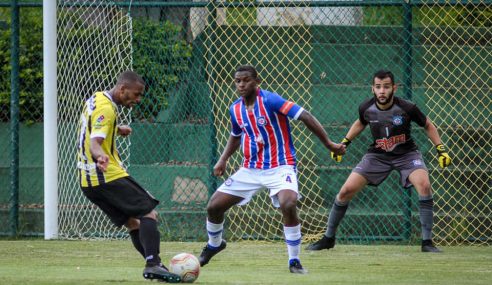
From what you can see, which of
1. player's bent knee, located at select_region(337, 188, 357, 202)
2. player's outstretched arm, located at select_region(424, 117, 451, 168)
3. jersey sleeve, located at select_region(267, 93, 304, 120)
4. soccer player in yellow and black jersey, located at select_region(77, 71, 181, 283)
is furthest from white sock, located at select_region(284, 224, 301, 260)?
player's outstretched arm, located at select_region(424, 117, 451, 168)

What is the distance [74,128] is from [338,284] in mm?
6441

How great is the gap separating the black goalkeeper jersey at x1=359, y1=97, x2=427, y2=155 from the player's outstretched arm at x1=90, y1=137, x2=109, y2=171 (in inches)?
164

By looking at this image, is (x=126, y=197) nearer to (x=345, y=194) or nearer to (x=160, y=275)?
(x=160, y=275)

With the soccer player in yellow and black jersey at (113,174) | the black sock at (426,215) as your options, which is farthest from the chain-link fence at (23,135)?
the soccer player in yellow and black jersey at (113,174)

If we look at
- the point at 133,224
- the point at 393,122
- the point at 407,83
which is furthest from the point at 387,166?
the point at 133,224

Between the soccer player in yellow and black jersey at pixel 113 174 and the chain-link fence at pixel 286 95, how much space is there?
4805 mm

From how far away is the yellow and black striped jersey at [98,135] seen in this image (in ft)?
25.9

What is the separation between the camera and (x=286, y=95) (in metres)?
13.0

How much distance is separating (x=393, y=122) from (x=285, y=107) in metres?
2.46

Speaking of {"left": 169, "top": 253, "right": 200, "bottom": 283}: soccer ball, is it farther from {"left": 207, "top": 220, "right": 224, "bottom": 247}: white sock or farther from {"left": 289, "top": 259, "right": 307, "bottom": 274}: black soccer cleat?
{"left": 207, "top": 220, "right": 224, "bottom": 247}: white sock

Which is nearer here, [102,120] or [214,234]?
[102,120]

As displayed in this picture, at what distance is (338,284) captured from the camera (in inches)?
301

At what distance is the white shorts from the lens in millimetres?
8906

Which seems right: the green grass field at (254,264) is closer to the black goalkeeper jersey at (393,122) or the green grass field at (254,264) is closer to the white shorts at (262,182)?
the white shorts at (262,182)
